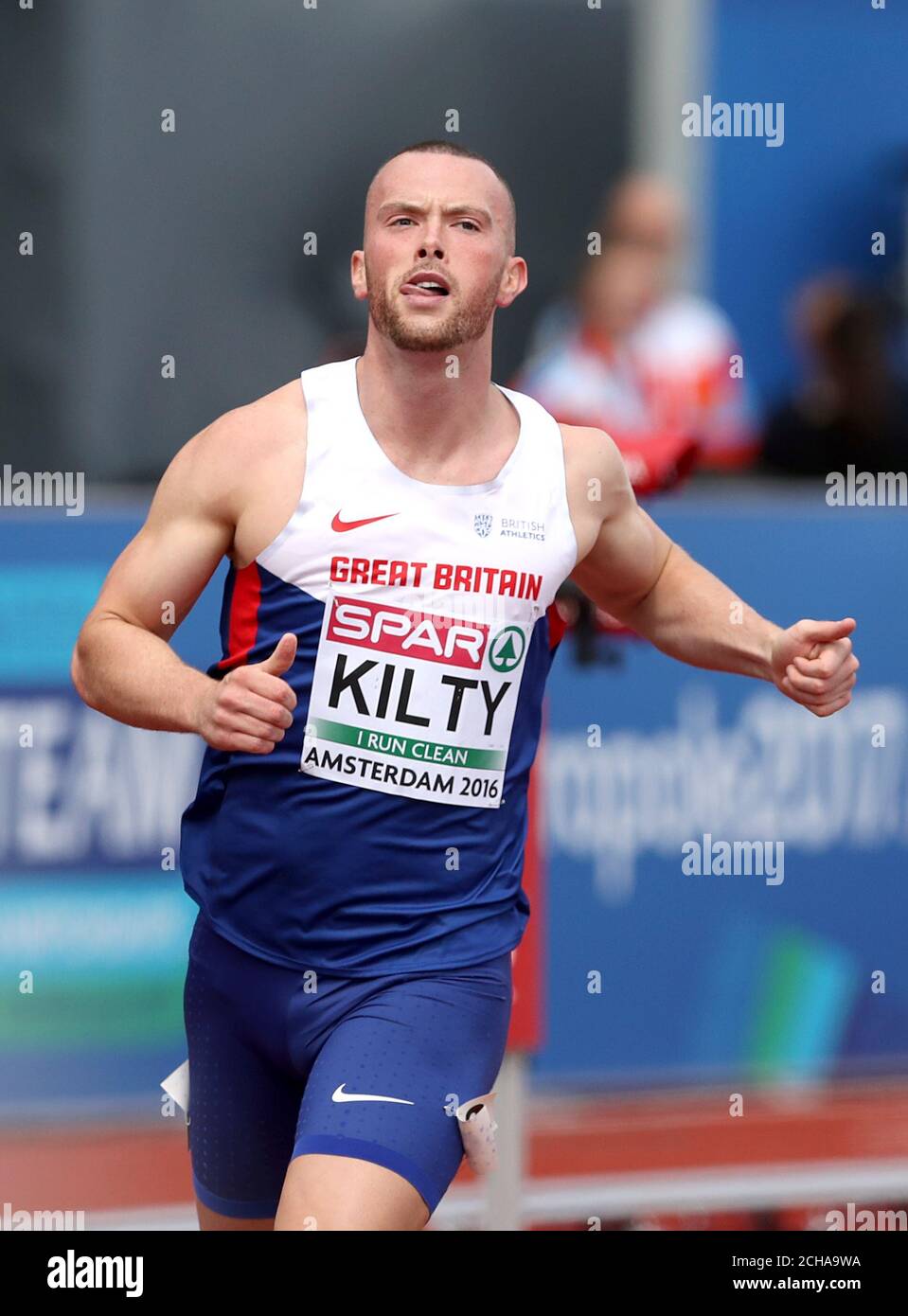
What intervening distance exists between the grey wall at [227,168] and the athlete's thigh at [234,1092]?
3.37m

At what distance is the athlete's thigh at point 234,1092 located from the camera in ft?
11.7

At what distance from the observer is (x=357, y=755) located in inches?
134

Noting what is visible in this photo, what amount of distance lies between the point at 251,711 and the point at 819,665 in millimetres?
1030

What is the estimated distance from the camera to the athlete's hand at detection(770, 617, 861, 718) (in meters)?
3.43

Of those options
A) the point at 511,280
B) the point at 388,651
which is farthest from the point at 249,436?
the point at 511,280

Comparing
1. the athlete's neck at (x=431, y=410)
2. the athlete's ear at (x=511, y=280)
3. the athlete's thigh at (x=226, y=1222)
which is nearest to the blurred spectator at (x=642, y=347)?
the athlete's ear at (x=511, y=280)

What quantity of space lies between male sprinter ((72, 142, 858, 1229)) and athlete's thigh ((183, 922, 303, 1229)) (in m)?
0.02

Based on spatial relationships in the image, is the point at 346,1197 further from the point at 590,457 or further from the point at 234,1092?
the point at 590,457

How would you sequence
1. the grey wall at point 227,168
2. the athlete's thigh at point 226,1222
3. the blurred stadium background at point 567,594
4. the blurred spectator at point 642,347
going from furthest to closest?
the grey wall at point 227,168 → the blurred spectator at point 642,347 → the blurred stadium background at point 567,594 → the athlete's thigh at point 226,1222

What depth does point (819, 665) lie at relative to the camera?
344 centimetres

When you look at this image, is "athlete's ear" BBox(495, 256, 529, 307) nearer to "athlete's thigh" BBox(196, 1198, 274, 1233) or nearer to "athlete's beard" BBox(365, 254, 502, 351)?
"athlete's beard" BBox(365, 254, 502, 351)

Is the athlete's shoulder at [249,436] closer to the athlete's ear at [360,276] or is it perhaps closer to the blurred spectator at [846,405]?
the athlete's ear at [360,276]

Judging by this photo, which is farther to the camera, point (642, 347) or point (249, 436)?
point (642, 347)

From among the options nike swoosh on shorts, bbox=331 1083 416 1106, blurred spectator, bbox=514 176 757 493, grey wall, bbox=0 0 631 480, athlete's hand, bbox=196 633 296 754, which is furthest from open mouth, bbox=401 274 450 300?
grey wall, bbox=0 0 631 480
